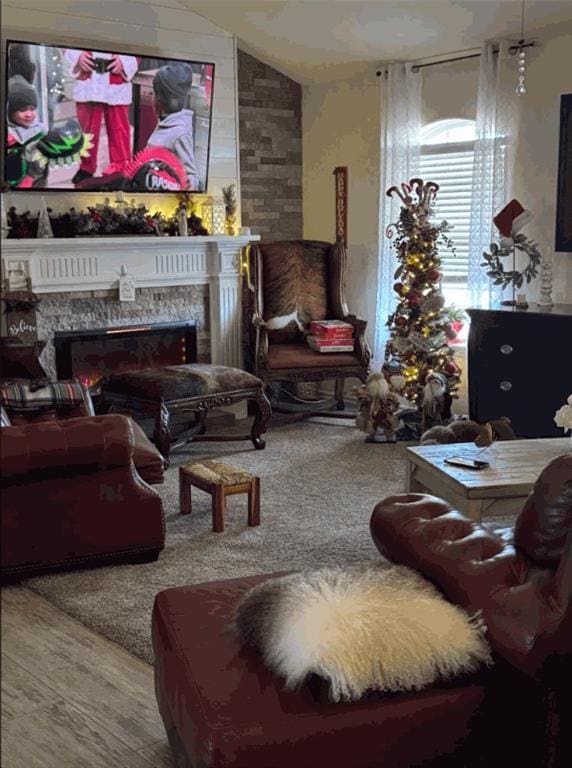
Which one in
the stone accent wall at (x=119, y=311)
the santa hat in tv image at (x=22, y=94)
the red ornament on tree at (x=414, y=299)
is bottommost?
the stone accent wall at (x=119, y=311)

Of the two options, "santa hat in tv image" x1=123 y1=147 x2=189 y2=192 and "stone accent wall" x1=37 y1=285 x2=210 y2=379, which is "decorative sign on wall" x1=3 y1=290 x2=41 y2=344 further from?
"santa hat in tv image" x1=123 y1=147 x2=189 y2=192

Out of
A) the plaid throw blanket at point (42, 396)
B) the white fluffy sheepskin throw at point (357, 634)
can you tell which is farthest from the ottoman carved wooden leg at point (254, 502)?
the white fluffy sheepskin throw at point (357, 634)

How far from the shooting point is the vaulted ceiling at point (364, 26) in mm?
5082

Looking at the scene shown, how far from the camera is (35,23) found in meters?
4.85

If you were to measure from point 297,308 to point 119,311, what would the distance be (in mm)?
1273

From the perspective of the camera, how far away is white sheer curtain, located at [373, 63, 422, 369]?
594 centimetres

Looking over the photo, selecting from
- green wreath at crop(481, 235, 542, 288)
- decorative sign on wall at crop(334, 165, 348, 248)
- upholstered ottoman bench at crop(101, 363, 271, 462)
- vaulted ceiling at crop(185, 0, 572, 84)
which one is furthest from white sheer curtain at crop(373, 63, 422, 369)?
upholstered ottoman bench at crop(101, 363, 271, 462)

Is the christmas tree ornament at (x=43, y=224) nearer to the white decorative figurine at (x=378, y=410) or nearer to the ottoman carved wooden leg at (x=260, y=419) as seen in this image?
the ottoman carved wooden leg at (x=260, y=419)

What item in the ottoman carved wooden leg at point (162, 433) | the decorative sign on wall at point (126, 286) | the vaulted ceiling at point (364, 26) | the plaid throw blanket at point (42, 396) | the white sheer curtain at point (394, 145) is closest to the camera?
the plaid throw blanket at point (42, 396)

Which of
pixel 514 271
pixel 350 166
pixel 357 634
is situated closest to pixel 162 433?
pixel 514 271

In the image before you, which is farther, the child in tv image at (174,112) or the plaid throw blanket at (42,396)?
the child in tv image at (174,112)

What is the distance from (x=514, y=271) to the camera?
17.1 feet

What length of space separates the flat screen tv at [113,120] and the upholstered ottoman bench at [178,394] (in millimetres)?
1273

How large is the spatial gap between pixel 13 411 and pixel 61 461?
552 mm
